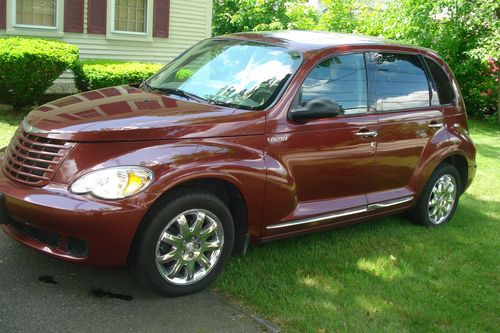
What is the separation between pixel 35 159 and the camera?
144 inches

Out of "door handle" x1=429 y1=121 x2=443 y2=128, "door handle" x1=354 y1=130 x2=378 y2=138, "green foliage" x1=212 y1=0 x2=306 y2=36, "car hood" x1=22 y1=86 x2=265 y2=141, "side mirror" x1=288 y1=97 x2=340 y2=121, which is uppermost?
"green foliage" x1=212 y1=0 x2=306 y2=36

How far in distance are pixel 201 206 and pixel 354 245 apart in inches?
72.9

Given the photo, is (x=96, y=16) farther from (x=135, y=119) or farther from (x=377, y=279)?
(x=377, y=279)

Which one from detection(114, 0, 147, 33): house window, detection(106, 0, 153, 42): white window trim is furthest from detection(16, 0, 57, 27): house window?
detection(114, 0, 147, 33): house window

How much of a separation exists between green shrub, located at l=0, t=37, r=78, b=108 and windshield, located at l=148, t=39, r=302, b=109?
431cm

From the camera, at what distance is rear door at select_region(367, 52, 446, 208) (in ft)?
16.4

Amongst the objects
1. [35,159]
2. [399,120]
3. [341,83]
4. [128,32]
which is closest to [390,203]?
[399,120]

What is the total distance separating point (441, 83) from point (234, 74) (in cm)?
230

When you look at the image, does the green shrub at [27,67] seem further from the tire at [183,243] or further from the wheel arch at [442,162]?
the wheel arch at [442,162]

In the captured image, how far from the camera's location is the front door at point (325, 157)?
4250 mm

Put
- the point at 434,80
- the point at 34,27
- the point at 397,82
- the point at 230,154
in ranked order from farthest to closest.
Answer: the point at 34,27 < the point at 434,80 < the point at 397,82 < the point at 230,154

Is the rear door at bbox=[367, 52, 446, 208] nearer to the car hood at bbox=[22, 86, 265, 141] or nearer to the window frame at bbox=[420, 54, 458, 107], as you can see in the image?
the window frame at bbox=[420, 54, 458, 107]

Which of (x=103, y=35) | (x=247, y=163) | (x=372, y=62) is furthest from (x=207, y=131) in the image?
(x=103, y=35)

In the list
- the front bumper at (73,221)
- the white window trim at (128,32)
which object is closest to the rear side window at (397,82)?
the front bumper at (73,221)
